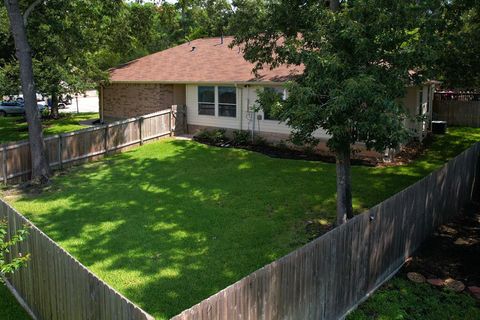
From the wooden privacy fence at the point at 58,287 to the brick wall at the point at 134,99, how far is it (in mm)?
16615

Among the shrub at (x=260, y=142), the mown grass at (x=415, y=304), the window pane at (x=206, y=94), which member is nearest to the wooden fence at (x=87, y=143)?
the window pane at (x=206, y=94)

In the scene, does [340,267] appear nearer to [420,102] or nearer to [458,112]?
[420,102]

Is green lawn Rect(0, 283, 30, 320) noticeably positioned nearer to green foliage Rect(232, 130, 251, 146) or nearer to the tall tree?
the tall tree

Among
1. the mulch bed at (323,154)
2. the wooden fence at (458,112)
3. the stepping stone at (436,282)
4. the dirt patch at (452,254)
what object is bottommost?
the stepping stone at (436,282)

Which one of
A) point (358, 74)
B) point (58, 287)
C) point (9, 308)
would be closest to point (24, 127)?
point (9, 308)

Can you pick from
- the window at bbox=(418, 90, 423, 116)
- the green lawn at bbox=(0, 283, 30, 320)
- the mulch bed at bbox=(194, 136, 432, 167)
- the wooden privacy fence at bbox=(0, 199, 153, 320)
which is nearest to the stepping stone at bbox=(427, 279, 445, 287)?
the wooden privacy fence at bbox=(0, 199, 153, 320)

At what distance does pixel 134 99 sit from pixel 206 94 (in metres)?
5.58

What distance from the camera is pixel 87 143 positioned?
17422 millimetres

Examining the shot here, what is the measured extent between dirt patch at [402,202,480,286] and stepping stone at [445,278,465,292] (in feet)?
0.39

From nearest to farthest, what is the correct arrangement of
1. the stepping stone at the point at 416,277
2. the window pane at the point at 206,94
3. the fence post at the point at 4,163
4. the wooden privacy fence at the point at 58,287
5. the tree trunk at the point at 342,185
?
the wooden privacy fence at the point at 58,287 → the stepping stone at the point at 416,277 → the tree trunk at the point at 342,185 → the fence post at the point at 4,163 → the window pane at the point at 206,94

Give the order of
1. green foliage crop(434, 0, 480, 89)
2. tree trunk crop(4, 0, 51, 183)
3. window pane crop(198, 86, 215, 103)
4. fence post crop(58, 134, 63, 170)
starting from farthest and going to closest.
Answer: window pane crop(198, 86, 215, 103) → fence post crop(58, 134, 63, 170) → tree trunk crop(4, 0, 51, 183) → green foliage crop(434, 0, 480, 89)

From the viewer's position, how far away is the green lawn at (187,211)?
8148 millimetres

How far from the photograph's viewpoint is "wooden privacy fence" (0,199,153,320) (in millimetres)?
4711

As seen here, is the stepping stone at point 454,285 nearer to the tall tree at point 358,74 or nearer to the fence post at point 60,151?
the tall tree at point 358,74
